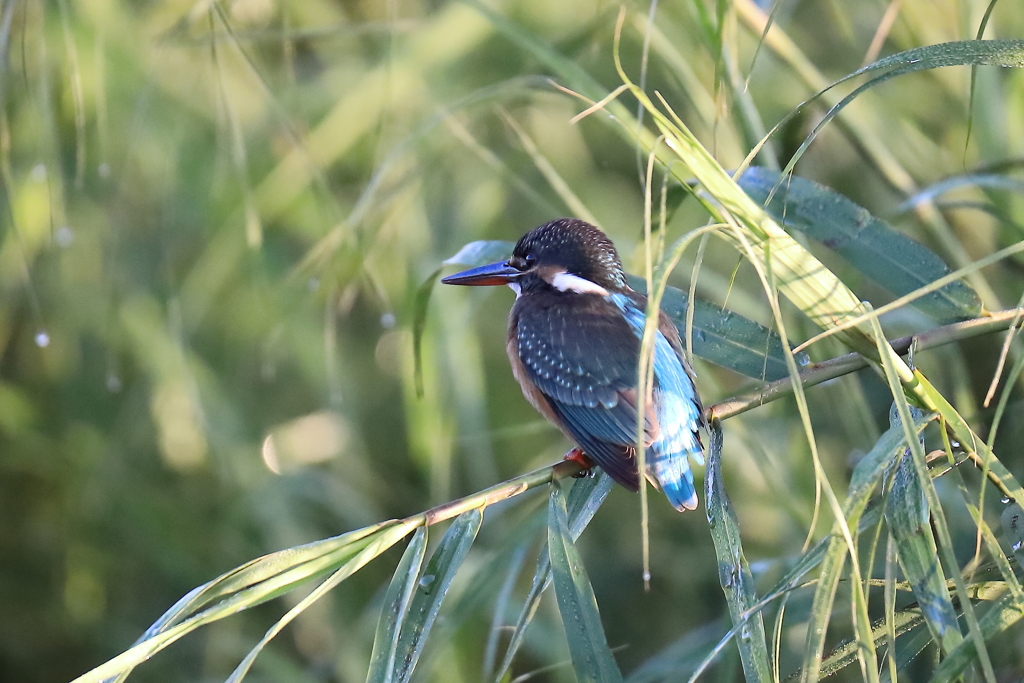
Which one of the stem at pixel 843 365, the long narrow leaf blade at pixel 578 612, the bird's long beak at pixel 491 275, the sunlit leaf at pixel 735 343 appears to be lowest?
the long narrow leaf blade at pixel 578 612

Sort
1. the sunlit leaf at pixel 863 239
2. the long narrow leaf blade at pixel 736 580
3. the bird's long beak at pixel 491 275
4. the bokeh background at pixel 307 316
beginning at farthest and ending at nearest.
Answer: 1. the bokeh background at pixel 307 316
2. the bird's long beak at pixel 491 275
3. the sunlit leaf at pixel 863 239
4. the long narrow leaf blade at pixel 736 580

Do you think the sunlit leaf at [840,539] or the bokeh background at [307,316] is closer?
the sunlit leaf at [840,539]

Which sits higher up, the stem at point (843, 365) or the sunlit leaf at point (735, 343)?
the sunlit leaf at point (735, 343)

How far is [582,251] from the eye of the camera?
1.93 m

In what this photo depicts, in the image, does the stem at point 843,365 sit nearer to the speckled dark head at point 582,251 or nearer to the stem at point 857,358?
the stem at point 857,358

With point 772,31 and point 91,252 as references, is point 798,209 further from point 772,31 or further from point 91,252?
point 91,252

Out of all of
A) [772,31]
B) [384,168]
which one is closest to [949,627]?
[384,168]

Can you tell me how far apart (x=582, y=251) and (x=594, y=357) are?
0.98 ft

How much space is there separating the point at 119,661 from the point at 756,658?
0.69 meters

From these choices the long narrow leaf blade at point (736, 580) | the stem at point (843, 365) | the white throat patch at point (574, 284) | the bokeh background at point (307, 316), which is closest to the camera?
the long narrow leaf blade at point (736, 580)

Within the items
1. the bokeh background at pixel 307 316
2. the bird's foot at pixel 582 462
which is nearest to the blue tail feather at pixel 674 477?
the bird's foot at pixel 582 462

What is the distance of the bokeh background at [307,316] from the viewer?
7.61 ft

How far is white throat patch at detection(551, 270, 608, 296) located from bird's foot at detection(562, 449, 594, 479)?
1.13ft

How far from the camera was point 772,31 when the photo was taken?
178 centimetres
